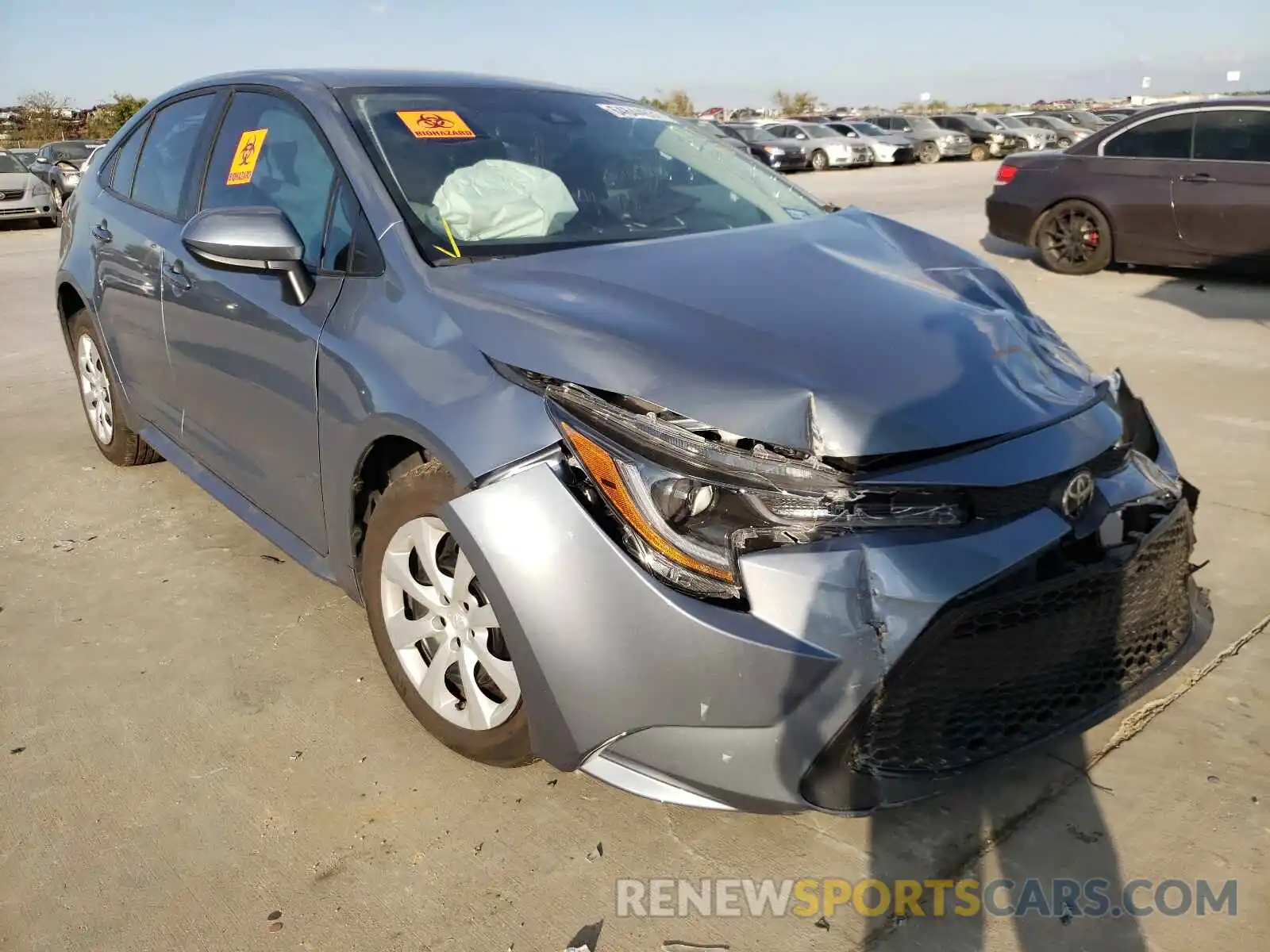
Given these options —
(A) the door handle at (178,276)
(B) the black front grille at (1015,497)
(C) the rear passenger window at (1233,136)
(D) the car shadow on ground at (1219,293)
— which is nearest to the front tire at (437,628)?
(B) the black front grille at (1015,497)

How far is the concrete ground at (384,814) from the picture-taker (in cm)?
199

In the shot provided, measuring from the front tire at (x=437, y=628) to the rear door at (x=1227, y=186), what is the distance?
787 centimetres

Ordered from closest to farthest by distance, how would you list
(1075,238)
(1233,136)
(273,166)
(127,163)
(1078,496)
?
(1078,496)
(273,166)
(127,163)
(1233,136)
(1075,238)

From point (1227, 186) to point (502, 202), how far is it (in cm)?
736

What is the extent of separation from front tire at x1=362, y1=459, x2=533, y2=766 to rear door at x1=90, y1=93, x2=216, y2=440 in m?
1.53

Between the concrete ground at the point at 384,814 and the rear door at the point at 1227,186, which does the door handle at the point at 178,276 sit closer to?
the concrete ground at the point at 384,814

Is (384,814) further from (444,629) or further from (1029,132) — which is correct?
(1029,132)

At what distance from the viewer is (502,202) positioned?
9.04 ft

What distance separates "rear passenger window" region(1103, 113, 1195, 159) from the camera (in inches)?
328

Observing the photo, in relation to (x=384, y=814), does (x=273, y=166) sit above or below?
above

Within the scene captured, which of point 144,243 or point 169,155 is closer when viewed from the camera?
point 144,243

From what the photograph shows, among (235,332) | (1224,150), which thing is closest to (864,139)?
(1224,150)

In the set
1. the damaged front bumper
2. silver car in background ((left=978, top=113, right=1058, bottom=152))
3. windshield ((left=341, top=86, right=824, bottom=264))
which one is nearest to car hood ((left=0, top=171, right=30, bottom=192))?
windshield ((left=341, top=86, right=824, bottom=264))

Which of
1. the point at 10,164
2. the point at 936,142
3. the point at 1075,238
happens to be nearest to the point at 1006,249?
the point at 1075,238
